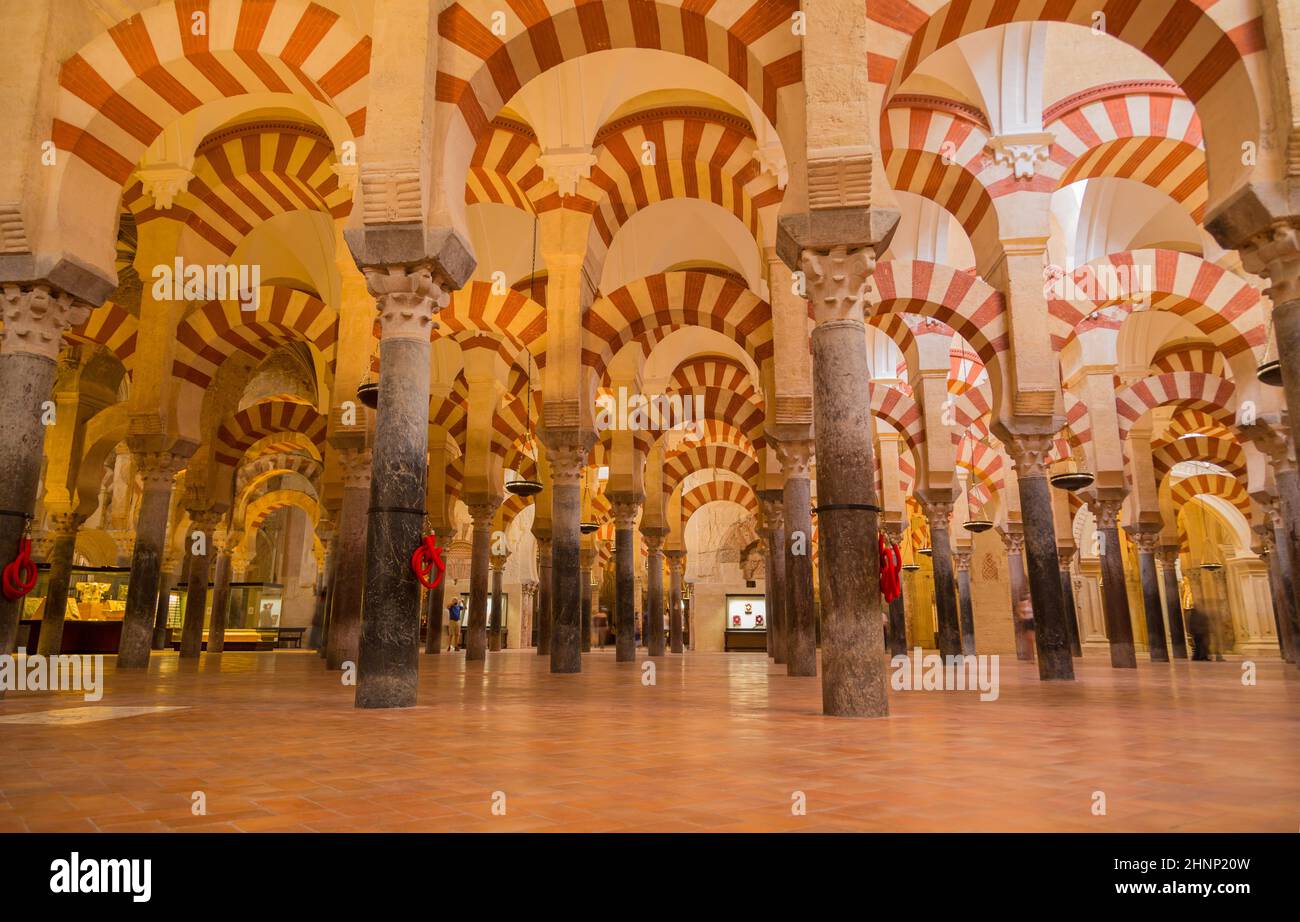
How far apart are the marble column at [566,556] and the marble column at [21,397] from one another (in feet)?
16.2

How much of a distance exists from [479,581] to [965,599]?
1077 cm

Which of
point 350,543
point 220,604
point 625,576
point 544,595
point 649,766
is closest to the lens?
point 649,766

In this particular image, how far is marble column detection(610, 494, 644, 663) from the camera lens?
13.0m

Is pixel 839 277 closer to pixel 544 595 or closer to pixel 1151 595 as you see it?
→ pixel 544 595

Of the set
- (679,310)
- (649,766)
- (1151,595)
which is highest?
(679,310)

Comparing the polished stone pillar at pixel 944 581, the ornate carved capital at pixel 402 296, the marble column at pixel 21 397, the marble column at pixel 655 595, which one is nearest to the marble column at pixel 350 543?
the marble column at pixel 21 397

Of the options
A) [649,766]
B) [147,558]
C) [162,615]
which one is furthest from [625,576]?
[162,615]

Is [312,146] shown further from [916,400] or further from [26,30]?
[916,400]

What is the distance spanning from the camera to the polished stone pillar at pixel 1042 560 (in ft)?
28.2

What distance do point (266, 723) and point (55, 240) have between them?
14.2ft

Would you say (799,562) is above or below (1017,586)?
above

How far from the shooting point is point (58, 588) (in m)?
10.9

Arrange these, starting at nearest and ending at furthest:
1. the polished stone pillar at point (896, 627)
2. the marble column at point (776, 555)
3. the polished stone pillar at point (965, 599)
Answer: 1. the marble column at point (776, 555)
2. the polished stone pillar at point (896, 627)
3. the polished stone pillar at point (965, 599)

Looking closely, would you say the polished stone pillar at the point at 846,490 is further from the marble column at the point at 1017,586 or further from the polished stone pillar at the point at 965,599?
the polished stone pillar at the point at 965,599
